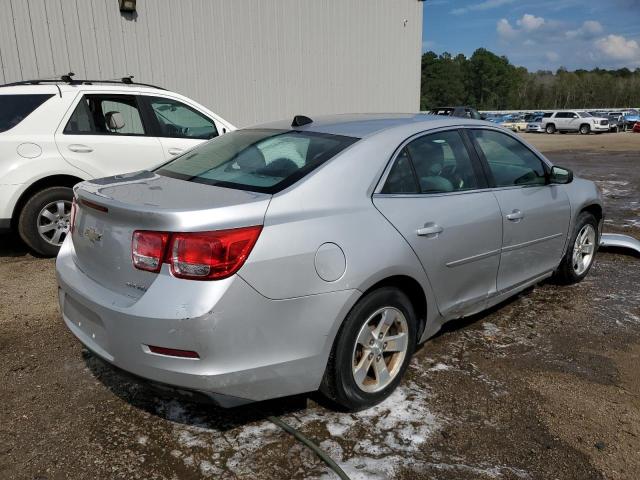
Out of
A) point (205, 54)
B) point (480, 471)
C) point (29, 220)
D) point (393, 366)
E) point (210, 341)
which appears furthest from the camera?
point (205, 54)

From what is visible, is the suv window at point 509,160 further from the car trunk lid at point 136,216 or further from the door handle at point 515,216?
the car trunk lid at point 136,216

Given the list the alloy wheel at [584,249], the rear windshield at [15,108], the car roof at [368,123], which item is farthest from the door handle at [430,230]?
the rear windshield at [15,108]

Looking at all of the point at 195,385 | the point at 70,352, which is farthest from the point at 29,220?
the point at 195,385

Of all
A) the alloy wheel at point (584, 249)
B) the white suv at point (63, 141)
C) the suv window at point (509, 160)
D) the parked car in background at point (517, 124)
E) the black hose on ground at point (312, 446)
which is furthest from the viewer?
the parked car in background at point (517, 124)

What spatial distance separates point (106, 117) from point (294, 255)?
4367 millimetres

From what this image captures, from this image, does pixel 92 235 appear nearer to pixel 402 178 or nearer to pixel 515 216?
pixel 402 178

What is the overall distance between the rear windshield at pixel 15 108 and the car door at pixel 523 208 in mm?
4296

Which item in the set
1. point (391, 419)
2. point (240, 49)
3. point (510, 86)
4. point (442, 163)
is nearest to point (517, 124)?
point (240, 49)

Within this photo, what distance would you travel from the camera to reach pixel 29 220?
5.33 meters

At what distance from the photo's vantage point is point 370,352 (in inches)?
111

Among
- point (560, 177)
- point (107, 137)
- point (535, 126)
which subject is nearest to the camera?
point (560, 177)

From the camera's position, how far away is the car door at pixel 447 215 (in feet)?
9.66

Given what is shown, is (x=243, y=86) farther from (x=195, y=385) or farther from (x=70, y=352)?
(x=195, y=385)

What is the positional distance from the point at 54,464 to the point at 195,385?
0.81 meters
